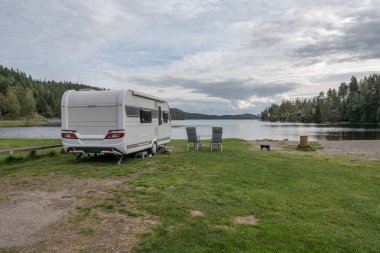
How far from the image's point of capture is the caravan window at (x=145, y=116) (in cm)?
1303

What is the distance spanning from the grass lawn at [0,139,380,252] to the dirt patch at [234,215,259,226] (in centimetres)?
10

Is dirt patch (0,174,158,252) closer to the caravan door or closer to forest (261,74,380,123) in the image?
the caravan door

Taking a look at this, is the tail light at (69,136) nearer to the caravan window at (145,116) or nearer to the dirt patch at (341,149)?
the caravan window at (145,116)

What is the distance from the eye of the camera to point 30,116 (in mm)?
111375

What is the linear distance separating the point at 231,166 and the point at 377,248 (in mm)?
6861

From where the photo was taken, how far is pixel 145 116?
44.0 ft

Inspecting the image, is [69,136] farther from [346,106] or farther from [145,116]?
[346,106]

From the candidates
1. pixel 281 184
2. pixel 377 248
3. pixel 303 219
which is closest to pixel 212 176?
pixel 281 184

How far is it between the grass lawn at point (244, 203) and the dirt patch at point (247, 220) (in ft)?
0.33

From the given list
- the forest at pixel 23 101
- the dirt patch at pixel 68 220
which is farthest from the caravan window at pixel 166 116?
the forest at pixel 23 101

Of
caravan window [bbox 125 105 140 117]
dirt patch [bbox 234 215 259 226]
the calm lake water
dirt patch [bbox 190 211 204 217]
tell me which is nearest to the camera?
dirt patch [bbox 234 215 259 226]

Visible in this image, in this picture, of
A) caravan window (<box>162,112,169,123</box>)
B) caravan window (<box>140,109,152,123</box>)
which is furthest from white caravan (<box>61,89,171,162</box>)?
caravan window (<box>162,112,169,123</box>)

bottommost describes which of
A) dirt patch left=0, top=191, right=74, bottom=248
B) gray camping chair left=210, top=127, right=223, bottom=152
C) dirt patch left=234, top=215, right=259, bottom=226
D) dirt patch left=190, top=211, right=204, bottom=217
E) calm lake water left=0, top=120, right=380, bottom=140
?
calm lake water left=0, top=120, right=380, bottom=140

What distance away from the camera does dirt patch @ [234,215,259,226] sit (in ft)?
17.6
